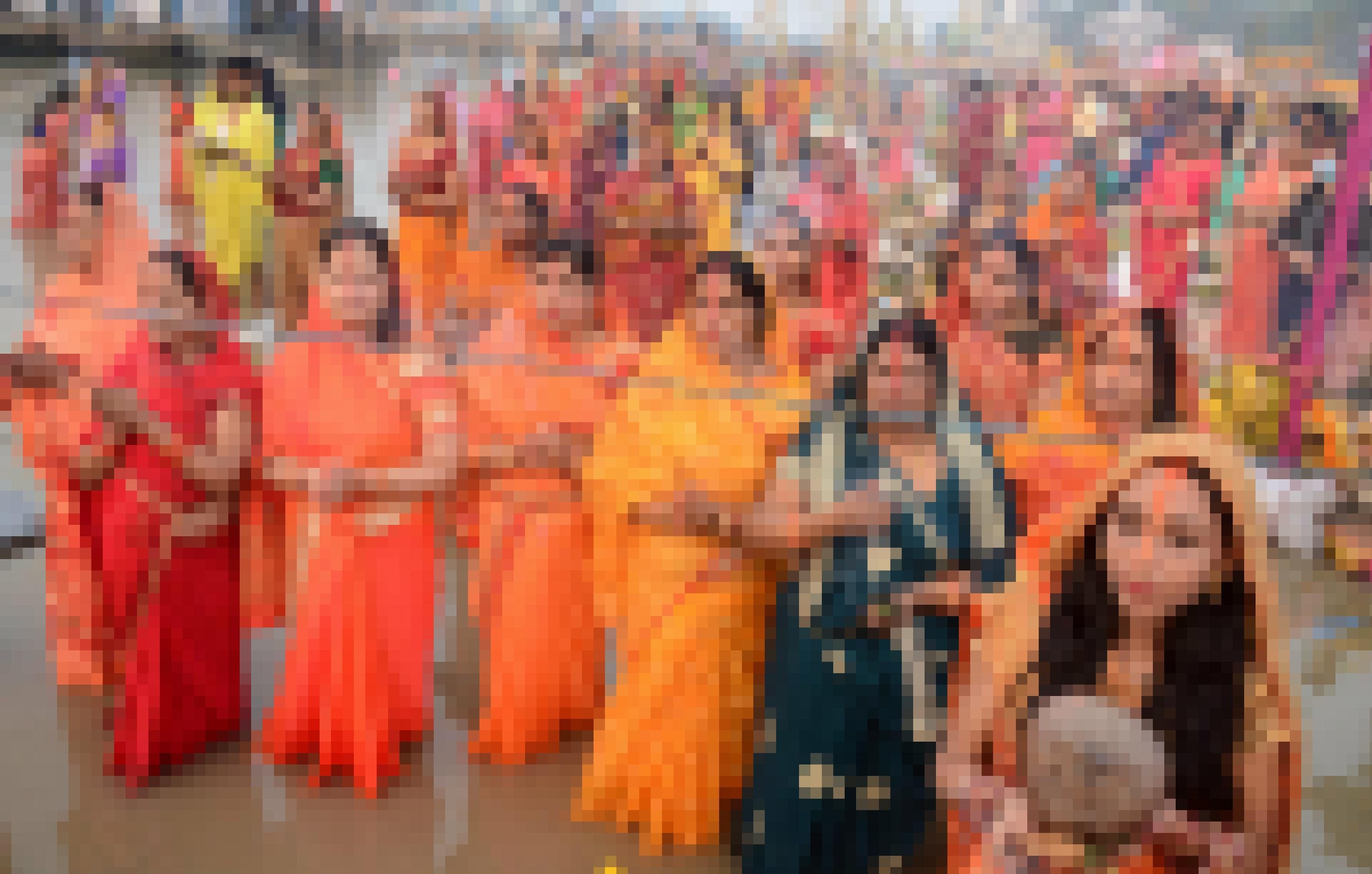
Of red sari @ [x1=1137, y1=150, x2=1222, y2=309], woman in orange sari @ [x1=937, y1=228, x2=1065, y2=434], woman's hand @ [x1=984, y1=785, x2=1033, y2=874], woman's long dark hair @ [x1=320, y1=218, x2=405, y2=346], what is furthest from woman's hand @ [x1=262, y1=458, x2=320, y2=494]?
red sari @ [x1=1137, y1=150, x2=1222, y2=309]

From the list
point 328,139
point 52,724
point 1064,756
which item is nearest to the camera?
point 1064,756

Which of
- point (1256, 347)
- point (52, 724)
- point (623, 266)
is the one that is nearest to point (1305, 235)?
point (1256, 347)

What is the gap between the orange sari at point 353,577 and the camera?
1619 mm

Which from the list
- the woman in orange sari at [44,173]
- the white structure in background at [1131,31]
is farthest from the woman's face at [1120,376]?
the woman in orange sari at [44,173]

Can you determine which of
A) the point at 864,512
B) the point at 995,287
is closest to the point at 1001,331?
the point at 995,287

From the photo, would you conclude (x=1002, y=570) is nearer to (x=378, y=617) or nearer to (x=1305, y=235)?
(x=378, y=617)

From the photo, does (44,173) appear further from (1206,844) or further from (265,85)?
(1206,844)

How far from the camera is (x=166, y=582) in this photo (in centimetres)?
172

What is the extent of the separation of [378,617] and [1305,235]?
82.7 inches

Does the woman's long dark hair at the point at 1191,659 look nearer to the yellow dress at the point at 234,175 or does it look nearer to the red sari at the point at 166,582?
the red sari at the point at 166,582

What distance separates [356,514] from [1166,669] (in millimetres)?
1331

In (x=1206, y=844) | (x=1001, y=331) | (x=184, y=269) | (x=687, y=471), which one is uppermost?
(x=184, y=269)

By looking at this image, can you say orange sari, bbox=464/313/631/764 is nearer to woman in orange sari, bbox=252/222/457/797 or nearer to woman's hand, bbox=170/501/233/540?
woman in orange sari, bbox=252/222/457/797

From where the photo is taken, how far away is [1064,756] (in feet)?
2.82
